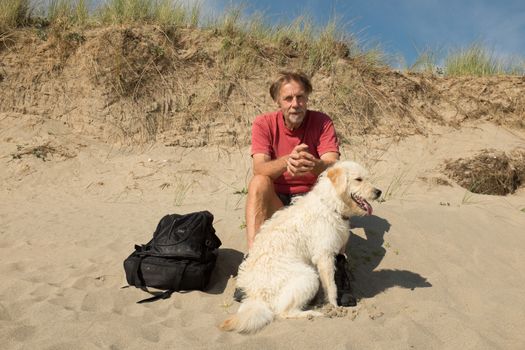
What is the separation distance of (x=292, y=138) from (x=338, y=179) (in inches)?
46.4

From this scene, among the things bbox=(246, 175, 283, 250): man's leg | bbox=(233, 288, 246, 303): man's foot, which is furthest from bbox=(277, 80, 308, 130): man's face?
bbox=(233, 288, 246, 303): man's foot

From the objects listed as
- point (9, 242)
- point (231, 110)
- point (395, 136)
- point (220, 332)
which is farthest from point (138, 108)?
point (220, 332)

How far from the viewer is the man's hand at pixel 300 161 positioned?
3.98 m

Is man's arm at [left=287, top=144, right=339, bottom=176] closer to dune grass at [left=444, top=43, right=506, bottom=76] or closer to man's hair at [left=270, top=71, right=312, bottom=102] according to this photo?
man's hair at [left=270, top=71, right=312, bottom=102]

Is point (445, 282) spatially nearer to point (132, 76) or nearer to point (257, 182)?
point (257, 182)

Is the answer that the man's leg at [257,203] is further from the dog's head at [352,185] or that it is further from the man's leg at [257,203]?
the dog's head at [352,185]

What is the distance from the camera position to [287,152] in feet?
15.8

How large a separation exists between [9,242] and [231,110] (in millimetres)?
5546

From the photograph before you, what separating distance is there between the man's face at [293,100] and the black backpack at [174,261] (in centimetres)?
152

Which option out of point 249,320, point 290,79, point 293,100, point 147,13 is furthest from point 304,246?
point 147,13

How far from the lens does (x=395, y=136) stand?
9.90 m

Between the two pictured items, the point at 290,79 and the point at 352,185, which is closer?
the point at 352,185

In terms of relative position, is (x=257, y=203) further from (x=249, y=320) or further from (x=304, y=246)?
(x=249, y=320)

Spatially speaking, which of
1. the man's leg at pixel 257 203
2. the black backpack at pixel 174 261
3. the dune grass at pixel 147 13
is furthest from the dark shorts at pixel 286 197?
the dune grass at pixel 147 13
